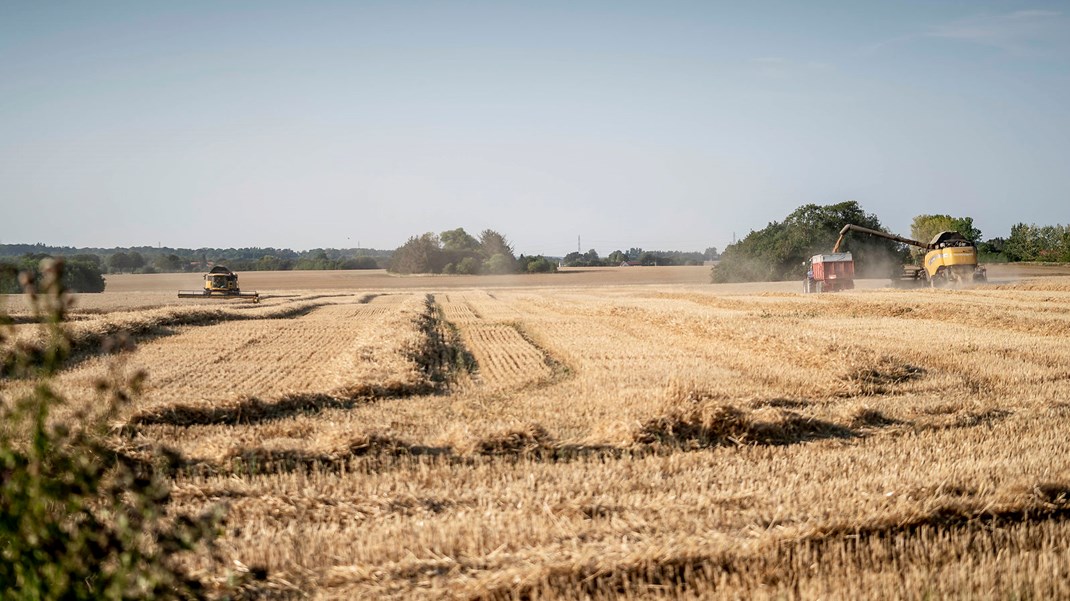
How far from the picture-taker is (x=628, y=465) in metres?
8.41

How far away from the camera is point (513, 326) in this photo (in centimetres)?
2789

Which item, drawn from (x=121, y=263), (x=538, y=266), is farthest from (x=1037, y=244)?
(x=121, y=263)

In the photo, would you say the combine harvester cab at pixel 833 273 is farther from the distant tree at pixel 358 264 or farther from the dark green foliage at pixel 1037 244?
the distant tree at pixel 358 264

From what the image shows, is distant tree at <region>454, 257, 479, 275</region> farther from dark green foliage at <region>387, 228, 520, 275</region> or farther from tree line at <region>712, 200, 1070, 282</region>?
tree line at <region>712, 200, 1070, 282</region>

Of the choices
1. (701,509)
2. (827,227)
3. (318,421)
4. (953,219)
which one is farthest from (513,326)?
(953,219)

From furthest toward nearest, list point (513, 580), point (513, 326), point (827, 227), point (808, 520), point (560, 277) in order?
point (560, 277)
point (827, 227)
point (513, 326)
point (808, 520)
point (513, 580)

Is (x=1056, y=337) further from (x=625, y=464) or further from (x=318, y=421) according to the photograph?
(x=318, y=421)

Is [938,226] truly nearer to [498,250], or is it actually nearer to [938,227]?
[938,227]

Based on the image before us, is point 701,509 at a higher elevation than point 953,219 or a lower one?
lower

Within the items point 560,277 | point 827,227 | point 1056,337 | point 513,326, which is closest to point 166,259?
point 560,277

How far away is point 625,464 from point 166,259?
12334cm

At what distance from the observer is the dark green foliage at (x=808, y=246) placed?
69.5m

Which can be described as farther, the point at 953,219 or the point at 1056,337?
the point at 953,219

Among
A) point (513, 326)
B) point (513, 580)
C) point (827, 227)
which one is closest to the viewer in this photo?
point (513, 580)
